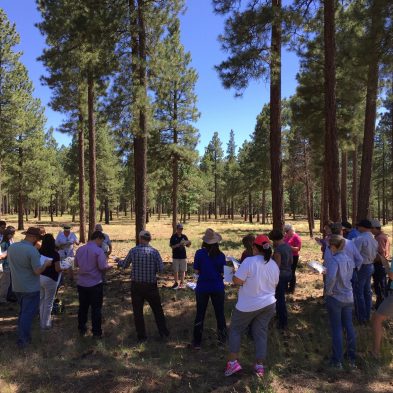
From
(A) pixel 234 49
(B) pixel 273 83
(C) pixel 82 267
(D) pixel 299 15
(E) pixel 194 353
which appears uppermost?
(D) pixel 299 15

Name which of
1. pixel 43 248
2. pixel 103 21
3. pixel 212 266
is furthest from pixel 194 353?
pixel 103 21

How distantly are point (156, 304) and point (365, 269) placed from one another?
157 inches

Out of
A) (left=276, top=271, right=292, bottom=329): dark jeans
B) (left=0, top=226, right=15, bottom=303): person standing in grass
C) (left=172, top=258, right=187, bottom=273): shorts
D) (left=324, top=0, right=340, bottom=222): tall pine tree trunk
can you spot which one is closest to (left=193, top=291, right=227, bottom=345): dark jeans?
(left=276, top=271, right=292, bottom=329): dark jeans

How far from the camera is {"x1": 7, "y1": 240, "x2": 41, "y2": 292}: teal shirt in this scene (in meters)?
6.26

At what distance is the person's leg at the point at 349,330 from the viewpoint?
5.59 m

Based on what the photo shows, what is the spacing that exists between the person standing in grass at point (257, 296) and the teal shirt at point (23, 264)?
11.2 feet

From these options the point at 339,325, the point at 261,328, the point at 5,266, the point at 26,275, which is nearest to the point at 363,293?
the point at 339,325

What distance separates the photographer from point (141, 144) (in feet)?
41.7

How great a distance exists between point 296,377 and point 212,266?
6.66 feet

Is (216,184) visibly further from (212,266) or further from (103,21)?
(212,266)

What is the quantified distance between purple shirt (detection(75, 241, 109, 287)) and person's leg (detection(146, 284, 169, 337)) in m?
0.91

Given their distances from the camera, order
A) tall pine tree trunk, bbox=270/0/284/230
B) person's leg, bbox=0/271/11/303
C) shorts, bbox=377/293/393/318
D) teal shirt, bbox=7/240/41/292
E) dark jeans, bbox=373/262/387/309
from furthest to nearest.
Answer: tall pine tree trunk, bbox=270/0/284/230
person's leg, bbox=0/271/11/303
dark jeans, bbox=373/262/387/309
teal shirt, bbox=7/240/41/292
shorts, bbox=377/293/393/318

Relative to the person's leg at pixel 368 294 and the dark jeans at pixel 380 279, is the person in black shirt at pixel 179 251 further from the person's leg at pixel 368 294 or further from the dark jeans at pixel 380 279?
the dark jeans at pixel 380 279

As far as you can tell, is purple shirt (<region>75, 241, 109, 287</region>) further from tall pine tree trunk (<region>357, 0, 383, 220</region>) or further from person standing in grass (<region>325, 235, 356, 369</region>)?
tall pine tree trunk (<region>357, 0, 383, 220</region>)
